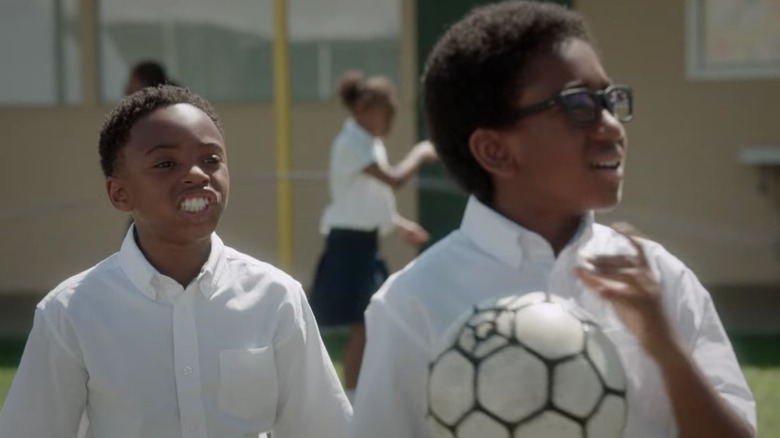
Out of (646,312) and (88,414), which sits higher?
(646,312)

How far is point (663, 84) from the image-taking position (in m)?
10.4

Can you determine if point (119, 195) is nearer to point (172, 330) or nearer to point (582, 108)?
point (172, 330)

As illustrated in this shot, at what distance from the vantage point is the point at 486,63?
7.43 feet

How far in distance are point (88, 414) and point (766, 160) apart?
7.97 m

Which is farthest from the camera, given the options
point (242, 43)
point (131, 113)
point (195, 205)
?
point (242, 43)

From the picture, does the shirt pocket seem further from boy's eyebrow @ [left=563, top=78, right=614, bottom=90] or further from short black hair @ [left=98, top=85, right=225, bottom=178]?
boy's eyebrow @ [left=563, top=78, right=614, bottom=90]

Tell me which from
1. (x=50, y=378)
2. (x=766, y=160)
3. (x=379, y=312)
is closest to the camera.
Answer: (x=379, y=312)

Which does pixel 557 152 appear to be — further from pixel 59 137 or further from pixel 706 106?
pixel 59 137

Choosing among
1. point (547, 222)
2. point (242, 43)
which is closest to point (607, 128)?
point (547, 222)

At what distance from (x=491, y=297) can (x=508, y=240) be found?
0.39 feet

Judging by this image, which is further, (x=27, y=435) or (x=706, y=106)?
(x=706, y=106)

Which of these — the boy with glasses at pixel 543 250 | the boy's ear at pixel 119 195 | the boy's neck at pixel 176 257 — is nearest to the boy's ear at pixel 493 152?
the boy with glasses at pixel 543 250

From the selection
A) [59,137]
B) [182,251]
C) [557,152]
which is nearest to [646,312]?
[557,152]

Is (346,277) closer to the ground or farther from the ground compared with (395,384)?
closer to the ground
